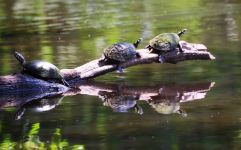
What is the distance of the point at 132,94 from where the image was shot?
8188mm

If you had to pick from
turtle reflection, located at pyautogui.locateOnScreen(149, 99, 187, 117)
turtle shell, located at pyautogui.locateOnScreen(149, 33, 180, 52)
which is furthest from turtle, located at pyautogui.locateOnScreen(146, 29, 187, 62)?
turtle reflection, located at pyautogui.locateOnScreen(149, 99, 187, 117)

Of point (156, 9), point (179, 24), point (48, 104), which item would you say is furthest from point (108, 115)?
point (156, 9)

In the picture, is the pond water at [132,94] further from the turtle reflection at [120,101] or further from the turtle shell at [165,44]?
the turtle shell at [165,44]

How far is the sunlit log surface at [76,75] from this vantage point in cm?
831

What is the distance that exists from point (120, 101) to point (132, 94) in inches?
13.7

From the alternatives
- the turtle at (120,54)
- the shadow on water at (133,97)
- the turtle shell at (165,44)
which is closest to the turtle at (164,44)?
the turtle shell at (165,44)

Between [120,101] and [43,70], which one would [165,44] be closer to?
[120,101]

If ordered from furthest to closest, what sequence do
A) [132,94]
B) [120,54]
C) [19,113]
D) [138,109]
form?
[120,54] → [132,94] → [19,113] → [138,109]

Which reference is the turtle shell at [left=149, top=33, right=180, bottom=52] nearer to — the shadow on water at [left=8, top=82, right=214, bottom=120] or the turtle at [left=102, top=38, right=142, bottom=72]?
the turtle at [left=102, top=38, right=142, bottom=72]

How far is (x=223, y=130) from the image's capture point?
6238mm

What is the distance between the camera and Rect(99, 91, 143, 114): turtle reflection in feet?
24.2

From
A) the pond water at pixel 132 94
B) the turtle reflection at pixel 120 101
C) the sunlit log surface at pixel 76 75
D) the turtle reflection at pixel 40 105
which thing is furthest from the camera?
the sunlit log surface at pixel 76 75

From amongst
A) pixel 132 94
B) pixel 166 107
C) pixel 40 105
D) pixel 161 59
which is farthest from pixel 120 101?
pixel 161 59

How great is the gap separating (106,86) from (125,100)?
0.87 meters
